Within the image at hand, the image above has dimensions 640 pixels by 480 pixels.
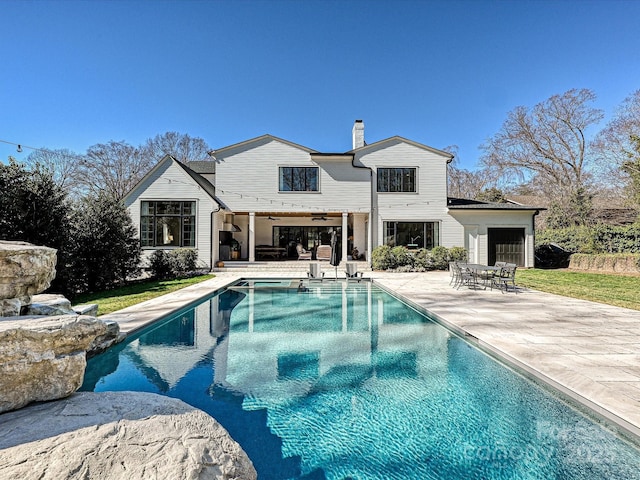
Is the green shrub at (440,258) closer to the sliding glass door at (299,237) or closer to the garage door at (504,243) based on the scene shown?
the garage door at (504,243)

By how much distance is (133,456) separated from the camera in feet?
5.70

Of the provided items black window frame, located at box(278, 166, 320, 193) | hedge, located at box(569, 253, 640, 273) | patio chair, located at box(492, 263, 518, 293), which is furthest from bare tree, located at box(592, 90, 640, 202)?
black window frame, located at box(278, 166, 320, 193)

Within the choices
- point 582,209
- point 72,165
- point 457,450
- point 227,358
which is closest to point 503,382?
point 457,450

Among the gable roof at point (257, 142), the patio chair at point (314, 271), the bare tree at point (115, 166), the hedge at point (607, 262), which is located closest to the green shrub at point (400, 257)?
the patio chair at point (314, 271)

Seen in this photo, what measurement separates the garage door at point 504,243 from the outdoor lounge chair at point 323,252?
30.7 ft

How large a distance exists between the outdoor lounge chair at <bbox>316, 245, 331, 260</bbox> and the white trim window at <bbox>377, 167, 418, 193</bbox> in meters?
4.95

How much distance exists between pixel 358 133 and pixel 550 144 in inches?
665

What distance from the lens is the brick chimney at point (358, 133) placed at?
62.4ft

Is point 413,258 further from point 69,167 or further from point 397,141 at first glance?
Answer: point 69,167

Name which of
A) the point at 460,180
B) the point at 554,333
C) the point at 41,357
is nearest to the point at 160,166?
the point at 41,357

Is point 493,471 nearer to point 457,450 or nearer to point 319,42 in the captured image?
point 457,450

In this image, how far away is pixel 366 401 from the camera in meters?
3.50

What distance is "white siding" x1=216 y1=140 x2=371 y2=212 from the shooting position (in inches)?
680

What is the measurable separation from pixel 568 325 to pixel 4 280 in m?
8.07
